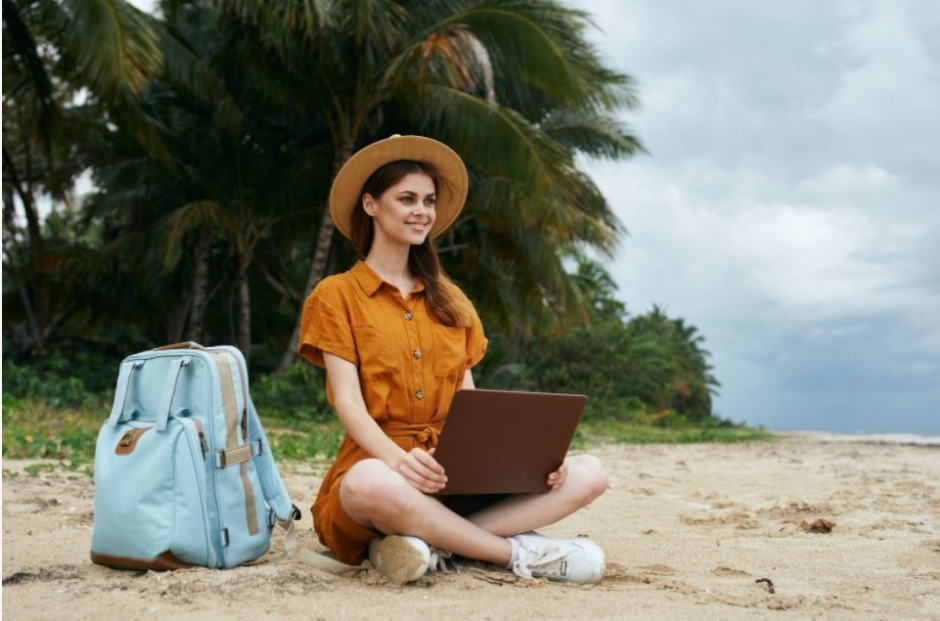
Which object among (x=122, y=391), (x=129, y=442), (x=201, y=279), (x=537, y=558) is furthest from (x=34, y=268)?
(x=537, y=558)

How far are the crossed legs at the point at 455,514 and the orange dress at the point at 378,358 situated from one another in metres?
0.18

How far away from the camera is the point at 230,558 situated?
2846mm

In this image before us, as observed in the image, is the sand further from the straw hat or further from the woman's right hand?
the straw hat

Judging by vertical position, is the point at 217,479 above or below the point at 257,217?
below

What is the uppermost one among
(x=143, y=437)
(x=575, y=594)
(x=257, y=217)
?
(x=257, y=217)

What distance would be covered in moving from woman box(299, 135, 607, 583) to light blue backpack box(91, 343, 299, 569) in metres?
0.25

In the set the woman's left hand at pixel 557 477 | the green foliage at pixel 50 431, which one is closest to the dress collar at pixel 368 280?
the woman's left hand at pixel 557 477

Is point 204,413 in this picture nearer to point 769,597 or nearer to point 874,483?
point 769,597

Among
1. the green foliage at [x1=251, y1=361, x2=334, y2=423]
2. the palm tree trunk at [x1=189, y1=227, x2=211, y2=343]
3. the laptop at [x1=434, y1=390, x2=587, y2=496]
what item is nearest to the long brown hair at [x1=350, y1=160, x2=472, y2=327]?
the laptop at [x1=434, y1=390, x2=587, y2=496]

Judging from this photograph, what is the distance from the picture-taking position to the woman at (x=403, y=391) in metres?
2.71

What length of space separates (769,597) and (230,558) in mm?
1550

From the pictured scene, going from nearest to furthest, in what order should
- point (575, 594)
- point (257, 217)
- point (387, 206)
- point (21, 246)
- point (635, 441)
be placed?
1. point (575, 594)
2. point (387, 206)
3. point (635, 441)
4. point (257, 217)
5. point (21, 246)

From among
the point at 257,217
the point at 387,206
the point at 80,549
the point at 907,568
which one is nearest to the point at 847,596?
the point at 907,568

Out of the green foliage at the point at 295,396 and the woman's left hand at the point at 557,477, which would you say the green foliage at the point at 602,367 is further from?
the woman's left hand at the point at 557,477
